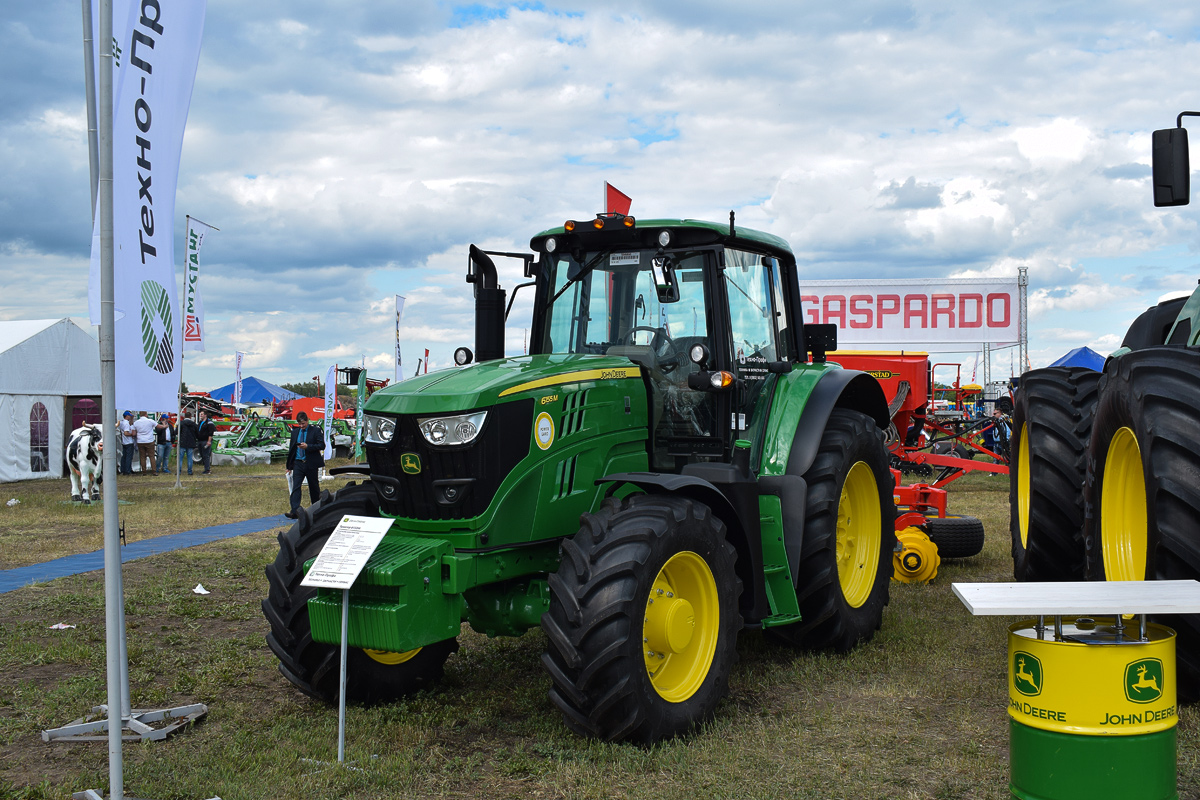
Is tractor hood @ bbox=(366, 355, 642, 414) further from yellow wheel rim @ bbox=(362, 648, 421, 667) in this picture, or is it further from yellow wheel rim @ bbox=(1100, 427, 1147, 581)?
yellow wheel rim @ bbox=(1100, 427, 1147, 581)

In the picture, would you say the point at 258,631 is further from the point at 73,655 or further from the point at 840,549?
the point at 840,549

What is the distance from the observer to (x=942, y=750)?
420 cm

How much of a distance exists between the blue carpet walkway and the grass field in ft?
6.43

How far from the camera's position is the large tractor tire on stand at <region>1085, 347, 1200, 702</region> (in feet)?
12.9

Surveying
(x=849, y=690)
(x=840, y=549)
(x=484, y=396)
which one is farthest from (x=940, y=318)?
(x=484, y=396)

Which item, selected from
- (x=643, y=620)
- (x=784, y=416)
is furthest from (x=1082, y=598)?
(x=784, y=416)

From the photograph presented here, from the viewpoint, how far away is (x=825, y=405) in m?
5.77

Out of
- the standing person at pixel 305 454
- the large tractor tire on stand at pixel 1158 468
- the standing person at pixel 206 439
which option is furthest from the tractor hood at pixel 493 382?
the standing person at pixel 206 439

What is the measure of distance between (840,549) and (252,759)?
12.2ft

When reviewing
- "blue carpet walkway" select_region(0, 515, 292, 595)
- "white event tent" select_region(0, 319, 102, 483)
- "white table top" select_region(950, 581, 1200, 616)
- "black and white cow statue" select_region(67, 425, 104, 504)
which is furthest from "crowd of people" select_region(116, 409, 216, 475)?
"white table top" select_region(950, 581, 1200, 616)

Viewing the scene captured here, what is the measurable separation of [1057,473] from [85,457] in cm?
1480

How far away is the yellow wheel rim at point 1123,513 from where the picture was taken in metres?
4.85

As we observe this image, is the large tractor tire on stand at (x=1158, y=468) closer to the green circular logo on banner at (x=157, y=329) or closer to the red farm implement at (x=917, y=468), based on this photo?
the red farm implement at (x=917, y=468)

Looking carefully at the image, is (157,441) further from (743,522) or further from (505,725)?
(743,522)
